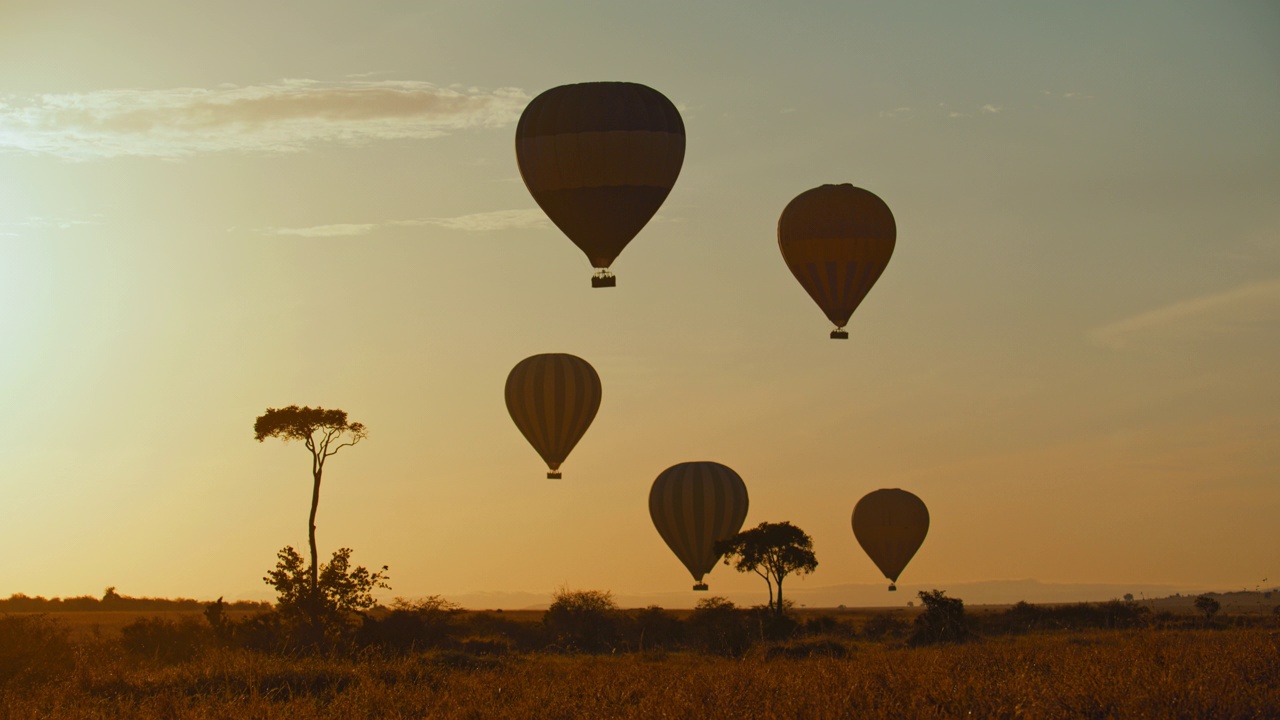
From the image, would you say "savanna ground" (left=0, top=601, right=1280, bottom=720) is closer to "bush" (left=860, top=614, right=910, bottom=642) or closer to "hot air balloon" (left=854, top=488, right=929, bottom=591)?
"bush" (left=860, top=614, right=910, bottom=642)

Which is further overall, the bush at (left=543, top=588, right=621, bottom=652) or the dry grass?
the bush at (left=543, top=588, right=621, bottom=652)

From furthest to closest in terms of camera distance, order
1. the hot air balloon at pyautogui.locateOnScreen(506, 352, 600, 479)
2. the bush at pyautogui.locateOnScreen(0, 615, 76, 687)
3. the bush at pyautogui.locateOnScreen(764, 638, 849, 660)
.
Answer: the hot air balloon at pyautogui.locateOnScreen(506, 352, 600, 479)
the bush at pyautogui.locateOnScreen(764, 638, 849, 660)
the bush at pyautogui.locateOnScreen(0, 615, 76, 687)

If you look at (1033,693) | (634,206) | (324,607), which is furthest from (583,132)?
(1033,693)

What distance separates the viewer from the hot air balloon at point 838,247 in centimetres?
5547

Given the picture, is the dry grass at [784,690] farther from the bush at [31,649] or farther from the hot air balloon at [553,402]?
the hot air balloon at [553,402]

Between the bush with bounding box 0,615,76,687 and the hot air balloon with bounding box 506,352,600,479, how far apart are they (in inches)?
1073

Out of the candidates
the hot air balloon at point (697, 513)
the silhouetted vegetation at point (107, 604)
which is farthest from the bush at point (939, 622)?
the silhouetted vegetation at point (107, 604)

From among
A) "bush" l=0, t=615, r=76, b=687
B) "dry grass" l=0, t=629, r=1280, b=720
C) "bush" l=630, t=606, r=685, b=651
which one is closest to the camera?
"dry grass" l=0, t=629, r=1280, b=720

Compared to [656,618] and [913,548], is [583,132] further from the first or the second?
[913,548]

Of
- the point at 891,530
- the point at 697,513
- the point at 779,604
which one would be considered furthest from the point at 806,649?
the point at 891,530

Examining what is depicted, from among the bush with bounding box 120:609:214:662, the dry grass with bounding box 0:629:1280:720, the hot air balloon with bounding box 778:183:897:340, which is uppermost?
the hot air balloon with bounding box 778:183:897:340

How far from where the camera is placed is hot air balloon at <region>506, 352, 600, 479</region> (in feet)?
209

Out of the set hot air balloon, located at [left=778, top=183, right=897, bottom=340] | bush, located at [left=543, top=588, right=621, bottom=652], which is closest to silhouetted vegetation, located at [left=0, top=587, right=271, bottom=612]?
bush, located at [left=543, top=588, right=621, bottom=652]

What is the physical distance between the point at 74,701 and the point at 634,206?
29.7 meters
